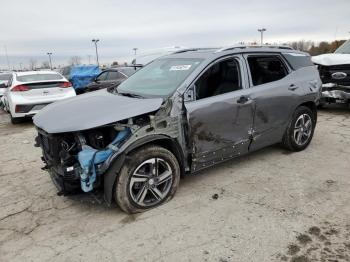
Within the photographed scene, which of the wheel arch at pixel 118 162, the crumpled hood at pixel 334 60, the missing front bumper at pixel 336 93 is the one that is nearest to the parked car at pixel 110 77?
the crumpled hood at pixel 334 60

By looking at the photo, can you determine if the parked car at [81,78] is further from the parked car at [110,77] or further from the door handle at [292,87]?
the door handle at [292,87]

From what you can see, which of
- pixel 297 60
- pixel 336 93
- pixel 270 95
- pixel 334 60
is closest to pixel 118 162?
pixel 270 95

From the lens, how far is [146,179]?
3.63 m

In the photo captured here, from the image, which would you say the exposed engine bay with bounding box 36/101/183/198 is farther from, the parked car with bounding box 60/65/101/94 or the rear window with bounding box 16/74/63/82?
the parked car with bounding box 60/65/101/94

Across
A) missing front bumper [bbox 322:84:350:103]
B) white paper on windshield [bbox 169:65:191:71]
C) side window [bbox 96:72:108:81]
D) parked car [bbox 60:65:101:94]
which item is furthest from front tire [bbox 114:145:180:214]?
parked car [bbox 60:65:101:94]

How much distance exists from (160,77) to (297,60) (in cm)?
240

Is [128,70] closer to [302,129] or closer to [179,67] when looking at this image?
[302,129]

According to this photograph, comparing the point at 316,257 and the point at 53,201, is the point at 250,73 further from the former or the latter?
the point at 53,201

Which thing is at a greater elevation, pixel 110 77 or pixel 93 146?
pixel 110 77

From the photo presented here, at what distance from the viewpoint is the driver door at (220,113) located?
392 cm

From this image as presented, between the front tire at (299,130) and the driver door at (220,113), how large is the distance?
42.9 inches

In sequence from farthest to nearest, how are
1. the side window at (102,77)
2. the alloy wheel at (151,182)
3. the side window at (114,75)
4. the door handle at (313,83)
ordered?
the side window at (102,77), the side window at (114,75), the door handle at (313,83), the alloy wheel at (151,182)

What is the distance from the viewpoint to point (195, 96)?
394 centimetres

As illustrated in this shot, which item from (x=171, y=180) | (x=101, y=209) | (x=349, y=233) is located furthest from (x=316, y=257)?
(x=101, y=209)
